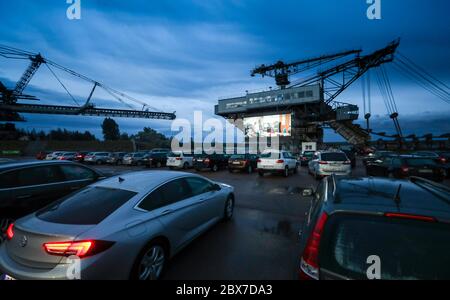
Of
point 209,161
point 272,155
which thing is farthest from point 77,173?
point 209,161

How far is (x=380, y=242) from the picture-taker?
62.3 inches

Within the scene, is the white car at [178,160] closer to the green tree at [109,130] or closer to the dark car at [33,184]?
the dark car at [33,184]

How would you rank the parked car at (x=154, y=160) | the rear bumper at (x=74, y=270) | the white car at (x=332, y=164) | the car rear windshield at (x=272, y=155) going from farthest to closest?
the parked car at (x=154, y=160), the car rear windshield at (x=272, y=155), the white car at (x=332, y=164), the rear bumper at (x=74, y=270)

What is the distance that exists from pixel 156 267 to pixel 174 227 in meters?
0.58

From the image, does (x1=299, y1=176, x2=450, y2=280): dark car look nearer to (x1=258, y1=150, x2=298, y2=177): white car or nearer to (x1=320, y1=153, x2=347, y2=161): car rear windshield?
(x1=320, y1=153, x2=347, y2=161): car rear windshield

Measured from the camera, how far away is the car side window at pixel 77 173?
500 cm

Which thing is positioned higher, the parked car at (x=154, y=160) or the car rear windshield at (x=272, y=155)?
the car rear windshield at (x=272, y=155)

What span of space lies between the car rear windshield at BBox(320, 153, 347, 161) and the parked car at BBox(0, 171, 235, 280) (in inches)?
362

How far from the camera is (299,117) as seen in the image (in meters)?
45.6

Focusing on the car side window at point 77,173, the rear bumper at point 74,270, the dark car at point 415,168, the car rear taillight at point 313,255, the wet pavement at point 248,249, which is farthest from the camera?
the dark car at point 415,168

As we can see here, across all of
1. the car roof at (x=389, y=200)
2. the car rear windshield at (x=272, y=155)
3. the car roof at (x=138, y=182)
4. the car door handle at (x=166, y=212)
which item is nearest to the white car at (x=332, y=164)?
the car rear windshield at (x=272, y=155)

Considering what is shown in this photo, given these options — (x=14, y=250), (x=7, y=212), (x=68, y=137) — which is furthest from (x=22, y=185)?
(x=68, y=137)

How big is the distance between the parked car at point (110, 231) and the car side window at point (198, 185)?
Answer: 0.27m
